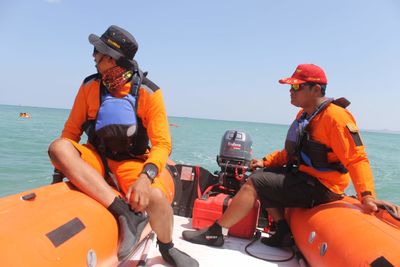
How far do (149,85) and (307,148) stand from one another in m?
1.29

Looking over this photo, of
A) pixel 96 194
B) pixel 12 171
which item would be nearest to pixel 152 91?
pixel 96 194

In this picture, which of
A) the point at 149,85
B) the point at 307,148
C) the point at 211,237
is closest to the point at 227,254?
the point at 211,237

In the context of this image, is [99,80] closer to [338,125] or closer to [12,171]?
[338,125]

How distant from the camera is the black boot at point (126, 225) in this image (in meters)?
1.81

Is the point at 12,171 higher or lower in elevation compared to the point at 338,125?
lower

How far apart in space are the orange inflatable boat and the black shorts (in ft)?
0.28

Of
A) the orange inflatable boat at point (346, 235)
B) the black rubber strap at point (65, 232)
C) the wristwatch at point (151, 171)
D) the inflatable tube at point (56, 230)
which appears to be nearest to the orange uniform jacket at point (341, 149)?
the orange inflatable boat at point (346, 235)

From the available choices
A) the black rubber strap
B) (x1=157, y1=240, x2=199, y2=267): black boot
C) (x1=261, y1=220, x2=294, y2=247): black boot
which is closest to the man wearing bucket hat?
(x1=157, y1=240, x2=199, y2=267): black boot

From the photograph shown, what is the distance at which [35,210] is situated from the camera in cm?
158

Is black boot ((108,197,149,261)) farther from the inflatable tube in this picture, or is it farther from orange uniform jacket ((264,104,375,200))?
orange uniform jacket ((264,104,375,200))

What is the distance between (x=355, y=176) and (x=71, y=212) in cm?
178

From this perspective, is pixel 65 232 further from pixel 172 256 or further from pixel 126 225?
pixel 172 256

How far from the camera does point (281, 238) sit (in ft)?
9.70

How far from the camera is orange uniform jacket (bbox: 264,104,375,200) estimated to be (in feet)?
7.66
